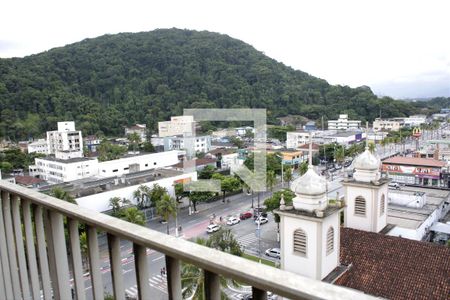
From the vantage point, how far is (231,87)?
6775cm

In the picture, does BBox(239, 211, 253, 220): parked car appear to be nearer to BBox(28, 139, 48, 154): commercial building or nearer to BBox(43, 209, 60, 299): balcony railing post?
BBox(43, 209, 60, 299): balcony railing post

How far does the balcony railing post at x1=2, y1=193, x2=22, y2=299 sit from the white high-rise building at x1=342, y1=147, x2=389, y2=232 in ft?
32.4

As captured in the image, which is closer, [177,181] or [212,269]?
[212,269]

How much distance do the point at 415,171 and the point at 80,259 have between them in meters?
27.3

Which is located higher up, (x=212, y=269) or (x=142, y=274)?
(x=212, y=269)

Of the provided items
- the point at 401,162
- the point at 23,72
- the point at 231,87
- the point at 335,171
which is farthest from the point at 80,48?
the point at 401,162

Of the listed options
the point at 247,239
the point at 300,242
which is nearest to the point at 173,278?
the point at 300,242

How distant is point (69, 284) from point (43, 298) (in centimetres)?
24

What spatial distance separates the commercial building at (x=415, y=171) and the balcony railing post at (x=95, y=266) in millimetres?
26778

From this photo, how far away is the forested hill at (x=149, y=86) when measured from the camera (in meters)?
51.9

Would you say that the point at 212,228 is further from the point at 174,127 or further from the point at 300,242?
the point at 174,127

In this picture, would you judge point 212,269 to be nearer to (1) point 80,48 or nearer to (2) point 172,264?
(2) point 172,264

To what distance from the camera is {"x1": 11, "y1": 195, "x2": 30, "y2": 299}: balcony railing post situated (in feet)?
6.55

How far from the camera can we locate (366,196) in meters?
10.7
